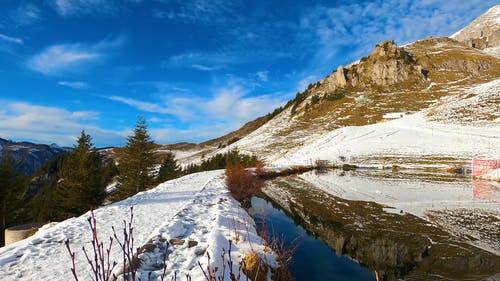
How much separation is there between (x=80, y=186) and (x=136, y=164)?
8.16m

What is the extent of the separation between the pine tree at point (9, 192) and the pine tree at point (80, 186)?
2881mm

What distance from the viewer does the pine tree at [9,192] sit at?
22969 millimetres

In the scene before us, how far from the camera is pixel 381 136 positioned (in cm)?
6231

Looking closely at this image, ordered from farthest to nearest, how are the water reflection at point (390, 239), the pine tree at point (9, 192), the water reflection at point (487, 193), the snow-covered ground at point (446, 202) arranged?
the pine tree at point (9, 192), the water reflection at point (487, 193), the snow-covered ground at point (446, 202), the water reflection at point (390, 239)

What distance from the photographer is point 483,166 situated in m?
37.8

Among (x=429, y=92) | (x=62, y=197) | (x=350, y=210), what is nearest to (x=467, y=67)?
(x=429, y=92)

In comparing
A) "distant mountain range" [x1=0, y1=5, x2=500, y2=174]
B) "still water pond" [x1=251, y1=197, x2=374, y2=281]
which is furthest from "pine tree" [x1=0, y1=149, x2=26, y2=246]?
"distant mountain range" [x1=0, y1=5, x2=500, y2=174]

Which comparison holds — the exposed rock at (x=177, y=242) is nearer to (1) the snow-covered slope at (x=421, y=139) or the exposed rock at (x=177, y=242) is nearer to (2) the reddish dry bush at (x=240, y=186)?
(2) the reddish dry bush at (x=240, y=186)

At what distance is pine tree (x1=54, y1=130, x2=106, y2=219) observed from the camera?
2459 centimetres

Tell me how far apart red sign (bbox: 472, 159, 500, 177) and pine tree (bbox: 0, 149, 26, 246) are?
47628 mm

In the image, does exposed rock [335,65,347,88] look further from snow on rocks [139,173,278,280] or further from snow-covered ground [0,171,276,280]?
snow on rocks [139,173,278,280]

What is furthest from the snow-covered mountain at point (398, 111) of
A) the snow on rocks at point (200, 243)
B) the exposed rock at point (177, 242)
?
the exposed rock at point (177, 242)

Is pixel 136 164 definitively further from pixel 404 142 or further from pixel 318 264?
pixel 404 142

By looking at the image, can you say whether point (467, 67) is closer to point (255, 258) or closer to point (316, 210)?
point (316, 210)
